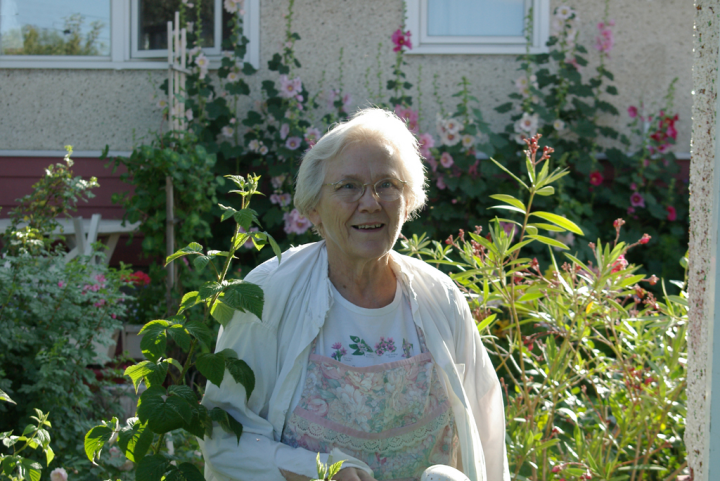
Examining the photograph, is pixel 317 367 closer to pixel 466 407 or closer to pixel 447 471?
pixel 466 407

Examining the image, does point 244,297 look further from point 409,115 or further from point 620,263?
point 409,115

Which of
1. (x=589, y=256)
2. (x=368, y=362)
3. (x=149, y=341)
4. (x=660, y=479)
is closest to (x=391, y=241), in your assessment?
(x=368, y=362)

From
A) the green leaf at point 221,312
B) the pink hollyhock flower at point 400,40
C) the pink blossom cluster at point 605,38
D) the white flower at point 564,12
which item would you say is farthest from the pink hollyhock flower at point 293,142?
the green leaf at point 221,312

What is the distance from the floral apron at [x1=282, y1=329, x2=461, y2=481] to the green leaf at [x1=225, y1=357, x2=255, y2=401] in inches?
8.4

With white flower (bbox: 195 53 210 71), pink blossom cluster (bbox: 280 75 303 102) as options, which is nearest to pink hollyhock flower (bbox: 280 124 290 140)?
pink blossom cluster (bbox: 280 75 303 102)

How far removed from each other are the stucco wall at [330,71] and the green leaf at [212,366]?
3.78 meters

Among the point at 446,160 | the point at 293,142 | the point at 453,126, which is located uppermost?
the point at 453,126

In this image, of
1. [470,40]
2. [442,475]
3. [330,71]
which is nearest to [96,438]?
[442,475]

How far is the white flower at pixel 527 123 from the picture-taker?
4547mm

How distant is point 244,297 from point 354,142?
Answer: 0.59 m

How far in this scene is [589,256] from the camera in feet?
14.6

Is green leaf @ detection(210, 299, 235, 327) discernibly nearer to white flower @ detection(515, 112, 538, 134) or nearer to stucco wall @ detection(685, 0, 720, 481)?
stucco wall @ detection(685, 0, 720, 481)

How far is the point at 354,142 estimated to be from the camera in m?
1.72

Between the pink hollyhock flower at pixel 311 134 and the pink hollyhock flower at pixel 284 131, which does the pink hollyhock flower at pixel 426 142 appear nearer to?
the pink hollyhock flower at pixel 311 134
